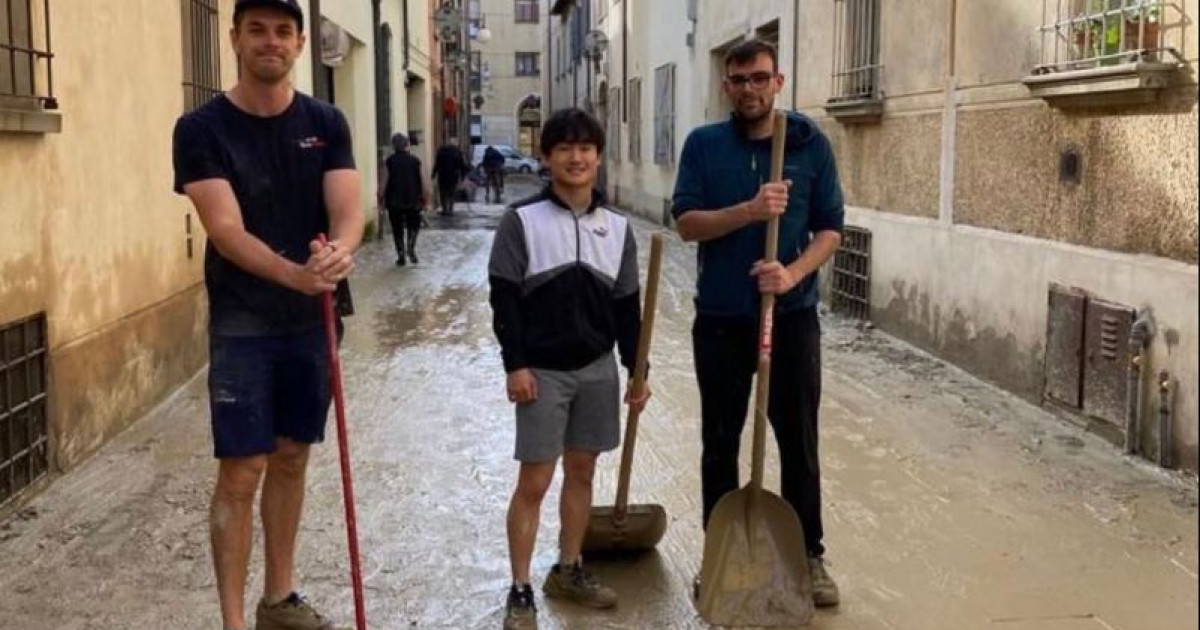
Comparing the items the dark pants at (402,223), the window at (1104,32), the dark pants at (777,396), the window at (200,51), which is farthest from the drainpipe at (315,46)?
the dark pants at (777,396)

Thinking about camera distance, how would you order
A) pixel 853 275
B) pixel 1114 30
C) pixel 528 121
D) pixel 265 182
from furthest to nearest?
1. pixel 528 121
2. pixel 853 275
3. pixel 1114 30
4. pixel 265 182

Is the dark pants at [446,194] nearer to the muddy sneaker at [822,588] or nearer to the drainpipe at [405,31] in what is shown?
the drainpipe at [405,31]

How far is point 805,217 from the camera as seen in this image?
3.76 m

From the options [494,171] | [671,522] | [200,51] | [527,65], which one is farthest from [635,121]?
[527,65]

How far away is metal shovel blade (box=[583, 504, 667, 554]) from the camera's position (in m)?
4.12

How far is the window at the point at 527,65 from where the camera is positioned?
193ft

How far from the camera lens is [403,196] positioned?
14031 mm

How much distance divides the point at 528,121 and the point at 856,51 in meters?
52.0

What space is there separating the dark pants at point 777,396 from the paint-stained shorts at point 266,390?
3.88 ft

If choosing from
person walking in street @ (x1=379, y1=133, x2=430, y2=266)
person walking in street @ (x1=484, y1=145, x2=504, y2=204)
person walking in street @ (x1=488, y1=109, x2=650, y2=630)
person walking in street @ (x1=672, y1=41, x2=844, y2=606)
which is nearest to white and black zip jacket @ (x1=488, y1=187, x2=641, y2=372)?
person walking in street @ (x1=488, y1=109, x2=650, y2=630)

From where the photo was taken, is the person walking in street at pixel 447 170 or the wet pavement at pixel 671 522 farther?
the person walking in street at pixel 447 170

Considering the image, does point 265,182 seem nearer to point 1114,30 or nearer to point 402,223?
point 1114,30

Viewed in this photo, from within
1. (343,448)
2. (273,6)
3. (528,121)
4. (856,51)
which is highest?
(528,121)

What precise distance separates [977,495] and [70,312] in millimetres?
Answer: 3792
